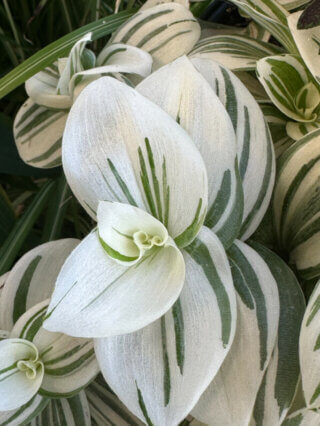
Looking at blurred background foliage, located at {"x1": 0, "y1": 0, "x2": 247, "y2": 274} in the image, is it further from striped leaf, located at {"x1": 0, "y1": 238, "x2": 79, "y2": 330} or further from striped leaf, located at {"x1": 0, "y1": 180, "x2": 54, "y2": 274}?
striped leaf, located at {"x1": 0, "y1": 238, "x2": 79, "y2": 330}

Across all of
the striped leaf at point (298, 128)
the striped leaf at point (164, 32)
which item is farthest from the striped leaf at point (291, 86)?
the striped leaf at point (164, 32)

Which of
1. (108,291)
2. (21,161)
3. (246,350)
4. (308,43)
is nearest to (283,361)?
(246,350)

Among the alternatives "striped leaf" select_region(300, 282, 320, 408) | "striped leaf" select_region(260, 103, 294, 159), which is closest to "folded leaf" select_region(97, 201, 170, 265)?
"striped leaf" select_region(300, 282, 320, 408)

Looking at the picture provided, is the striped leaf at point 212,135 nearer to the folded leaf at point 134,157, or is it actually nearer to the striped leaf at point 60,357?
the folded leaf at point 134,157

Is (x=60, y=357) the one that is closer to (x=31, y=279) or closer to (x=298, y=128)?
(x=31, y=279)

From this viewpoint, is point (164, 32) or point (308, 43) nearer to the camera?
point (308, 43)
